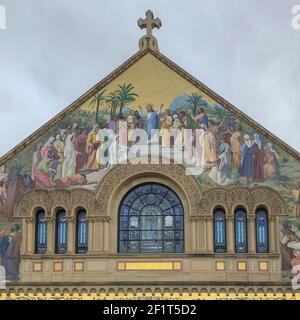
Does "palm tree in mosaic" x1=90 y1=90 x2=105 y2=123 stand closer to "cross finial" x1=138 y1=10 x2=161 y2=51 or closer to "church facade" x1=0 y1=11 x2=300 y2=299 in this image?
"church facade" x1=0 y1=11 x2=300 y2=299

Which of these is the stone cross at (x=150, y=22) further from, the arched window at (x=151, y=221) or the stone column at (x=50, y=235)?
the stone column at (x=50, y=235)

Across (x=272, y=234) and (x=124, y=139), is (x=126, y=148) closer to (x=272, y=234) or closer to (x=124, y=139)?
(x=124, y=139)

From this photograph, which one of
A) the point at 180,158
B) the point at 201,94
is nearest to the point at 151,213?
the point at 180,158

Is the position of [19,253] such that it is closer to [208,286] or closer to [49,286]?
Result: [49,286]

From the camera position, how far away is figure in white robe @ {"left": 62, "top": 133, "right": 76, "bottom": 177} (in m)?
34.9

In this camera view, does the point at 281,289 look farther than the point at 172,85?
No

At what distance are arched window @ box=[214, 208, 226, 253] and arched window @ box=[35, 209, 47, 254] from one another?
5497 millimetres

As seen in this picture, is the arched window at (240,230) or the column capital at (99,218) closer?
the arched window at (240,230)

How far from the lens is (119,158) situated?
3491 centimetres

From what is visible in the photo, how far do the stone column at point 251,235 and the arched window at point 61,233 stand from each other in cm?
586

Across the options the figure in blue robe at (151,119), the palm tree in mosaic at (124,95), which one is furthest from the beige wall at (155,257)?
the palm tree in mosaic at (124,95)

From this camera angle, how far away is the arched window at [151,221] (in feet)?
113

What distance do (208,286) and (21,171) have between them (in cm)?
717

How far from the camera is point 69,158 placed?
115 feet
